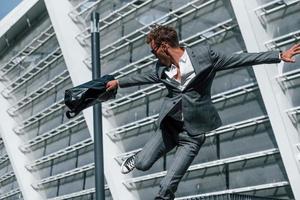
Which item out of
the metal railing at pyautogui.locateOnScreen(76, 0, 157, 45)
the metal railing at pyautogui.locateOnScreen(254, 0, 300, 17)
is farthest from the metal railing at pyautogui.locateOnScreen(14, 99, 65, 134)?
the metal railing at pyautogui.locateOnScreen(254, 0, 300, 17)

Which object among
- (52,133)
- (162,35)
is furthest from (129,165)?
(52,133)

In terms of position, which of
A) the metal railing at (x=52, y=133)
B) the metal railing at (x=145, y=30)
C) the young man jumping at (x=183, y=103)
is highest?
the metal railing at (x=145, y=30)

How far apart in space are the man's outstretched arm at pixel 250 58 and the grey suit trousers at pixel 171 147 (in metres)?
0.61

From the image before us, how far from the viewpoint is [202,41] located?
21344mm

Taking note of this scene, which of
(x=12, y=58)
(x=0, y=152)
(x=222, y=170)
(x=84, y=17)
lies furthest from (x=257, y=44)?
(x=0, y=152)

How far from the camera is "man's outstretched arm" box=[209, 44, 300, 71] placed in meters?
5.47

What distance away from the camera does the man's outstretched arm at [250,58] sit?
5469mm

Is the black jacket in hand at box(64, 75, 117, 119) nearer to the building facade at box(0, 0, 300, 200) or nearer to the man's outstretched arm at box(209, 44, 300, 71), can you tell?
the man's outstretched arm at box(209, 44, 300, 71)

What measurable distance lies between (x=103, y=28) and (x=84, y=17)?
141 centimetres

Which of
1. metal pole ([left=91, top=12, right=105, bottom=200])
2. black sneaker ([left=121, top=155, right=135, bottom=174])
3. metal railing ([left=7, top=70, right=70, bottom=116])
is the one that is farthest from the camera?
metal railing ([left=7, top=70, right=70, bottom=116])

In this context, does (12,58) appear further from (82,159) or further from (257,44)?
(257,44)

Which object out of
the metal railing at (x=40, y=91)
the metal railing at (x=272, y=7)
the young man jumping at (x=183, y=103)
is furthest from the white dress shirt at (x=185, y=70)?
the metal railing at (x=40, y=91)

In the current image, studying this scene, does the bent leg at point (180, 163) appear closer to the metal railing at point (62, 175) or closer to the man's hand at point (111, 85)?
the man's hand at point (111, 85)

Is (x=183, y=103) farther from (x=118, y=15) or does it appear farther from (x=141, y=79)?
(x=118, y=15)
